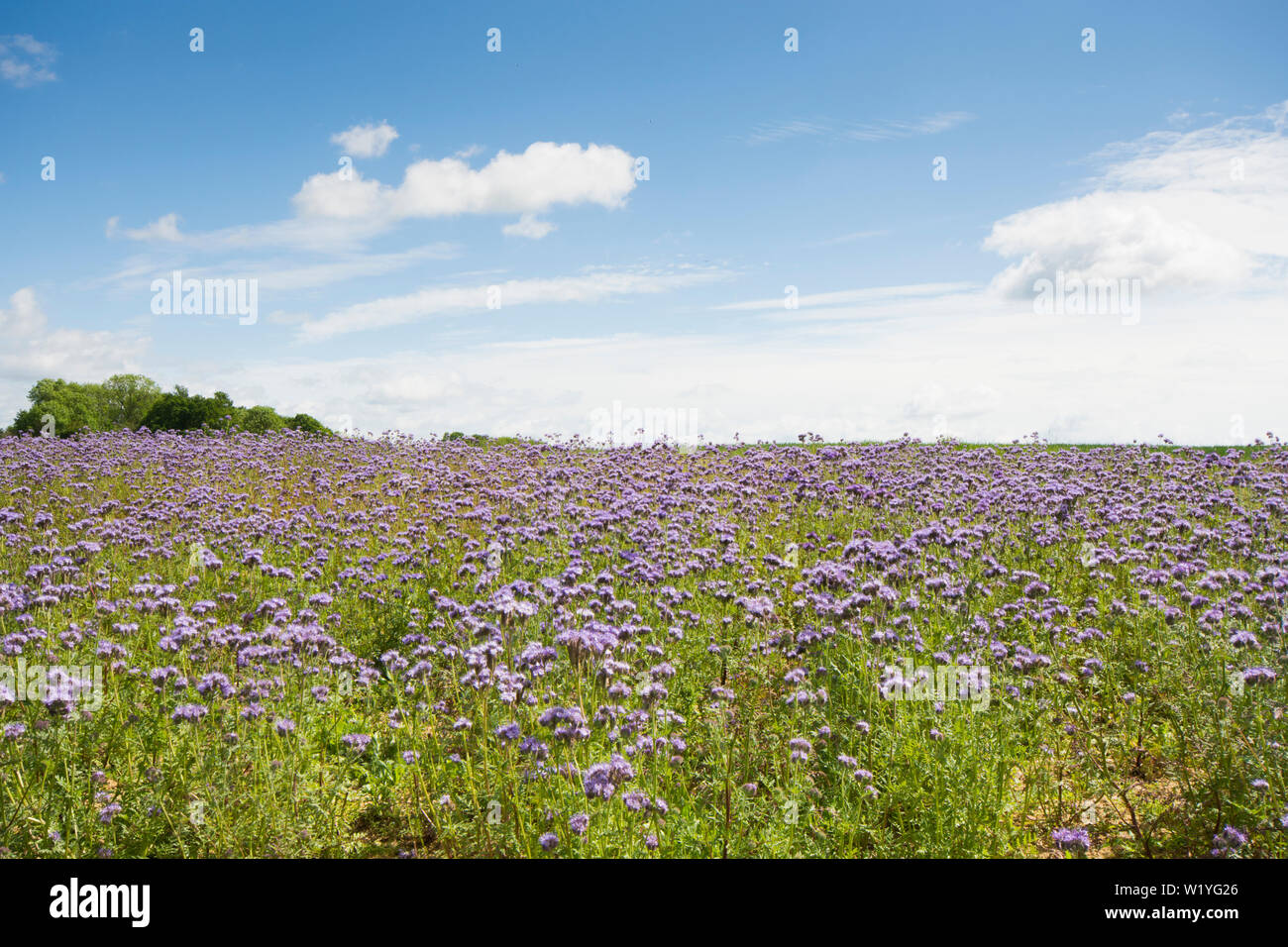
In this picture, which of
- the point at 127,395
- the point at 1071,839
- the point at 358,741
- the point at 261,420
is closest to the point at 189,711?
the point at 358,741

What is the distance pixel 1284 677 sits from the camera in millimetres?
4926

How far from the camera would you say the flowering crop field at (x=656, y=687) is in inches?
171

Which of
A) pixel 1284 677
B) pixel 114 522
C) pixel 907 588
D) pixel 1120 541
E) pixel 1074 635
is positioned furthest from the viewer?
pixel 114 522

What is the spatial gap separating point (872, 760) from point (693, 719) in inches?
52.2

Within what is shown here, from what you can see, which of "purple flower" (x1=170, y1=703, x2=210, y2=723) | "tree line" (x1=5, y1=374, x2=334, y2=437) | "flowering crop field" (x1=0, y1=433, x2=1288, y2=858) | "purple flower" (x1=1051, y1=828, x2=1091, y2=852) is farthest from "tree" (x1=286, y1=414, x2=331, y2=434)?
"purple flower" (x1=1051, y1=828, x2=1091, y2=852)

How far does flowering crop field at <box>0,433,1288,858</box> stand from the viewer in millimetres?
4336

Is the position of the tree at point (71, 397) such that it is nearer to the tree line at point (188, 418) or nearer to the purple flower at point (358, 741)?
the tree line at point (188, 418)

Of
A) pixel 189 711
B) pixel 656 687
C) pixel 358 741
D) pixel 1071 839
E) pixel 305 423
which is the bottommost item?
pixel 1071 839

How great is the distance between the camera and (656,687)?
4457 mm

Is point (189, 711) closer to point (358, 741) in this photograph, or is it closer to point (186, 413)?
point (358, 741)

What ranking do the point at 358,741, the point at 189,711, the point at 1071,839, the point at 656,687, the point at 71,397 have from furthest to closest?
the point at 71,397
the point at 358,741
the point at 189,711
the point at 656,687
the point at 1071,839

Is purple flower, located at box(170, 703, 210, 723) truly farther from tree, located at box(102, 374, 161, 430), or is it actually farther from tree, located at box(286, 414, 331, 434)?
tree, located at box(102, 374, 161, 430)
